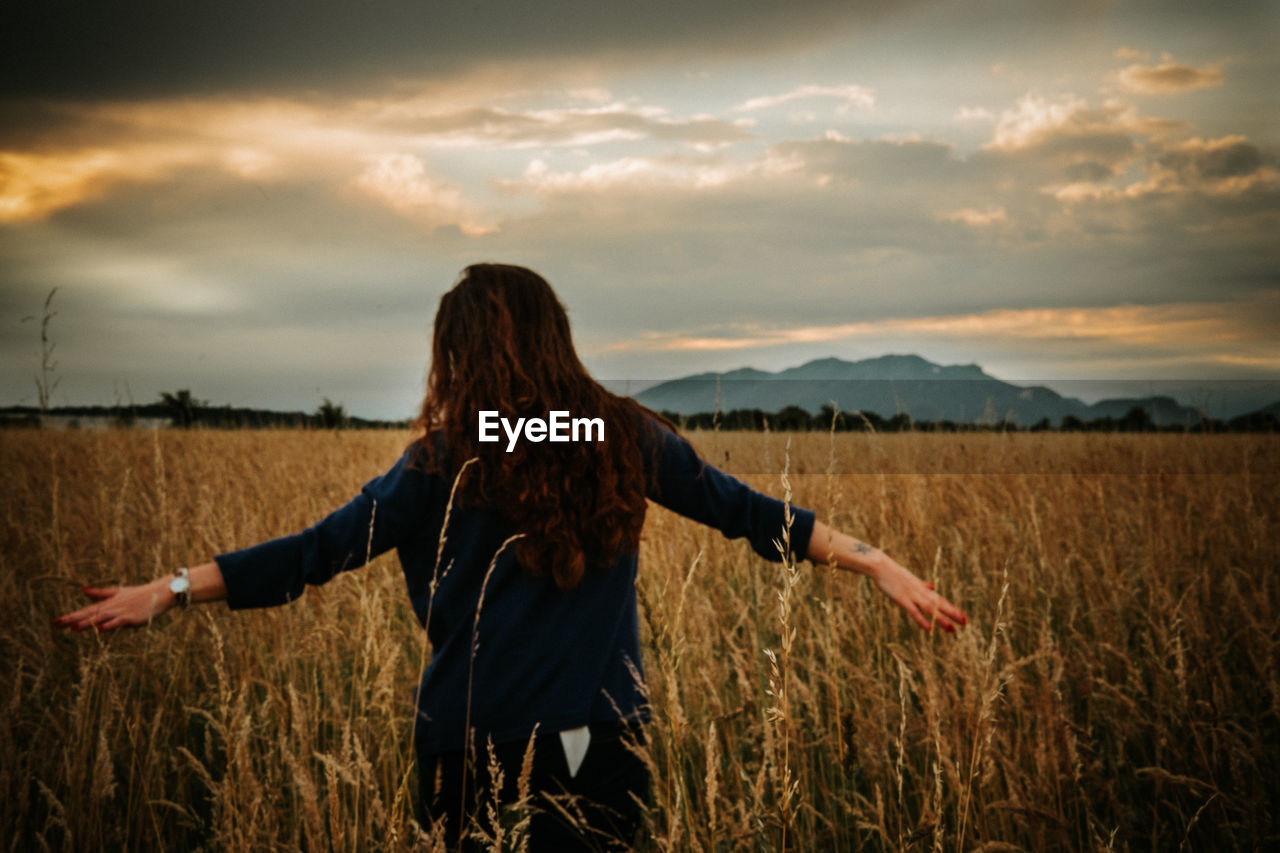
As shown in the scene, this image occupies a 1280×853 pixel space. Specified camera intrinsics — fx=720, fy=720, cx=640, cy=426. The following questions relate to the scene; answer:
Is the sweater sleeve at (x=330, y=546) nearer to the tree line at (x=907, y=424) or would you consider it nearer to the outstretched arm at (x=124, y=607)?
the outstretched arm at (x=124, y=607)

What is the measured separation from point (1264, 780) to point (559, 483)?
242 cm

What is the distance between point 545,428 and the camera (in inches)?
69.3

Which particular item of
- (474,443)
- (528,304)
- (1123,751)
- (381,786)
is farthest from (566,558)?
(1123,751)

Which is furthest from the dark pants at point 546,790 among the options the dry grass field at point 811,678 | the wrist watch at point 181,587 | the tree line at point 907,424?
the tree line at point 907,424

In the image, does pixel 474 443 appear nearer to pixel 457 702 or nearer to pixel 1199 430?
pixel 457 702

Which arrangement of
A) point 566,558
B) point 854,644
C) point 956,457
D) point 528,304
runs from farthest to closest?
point 956,457 < point 854,644 < point 528,304 < point 566,558

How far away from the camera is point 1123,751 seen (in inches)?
99.3

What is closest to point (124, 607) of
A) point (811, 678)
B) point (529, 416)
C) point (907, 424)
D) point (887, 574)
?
point (529, 416)

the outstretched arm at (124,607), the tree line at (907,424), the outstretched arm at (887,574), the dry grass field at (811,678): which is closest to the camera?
the outstretched arm at (124,607)

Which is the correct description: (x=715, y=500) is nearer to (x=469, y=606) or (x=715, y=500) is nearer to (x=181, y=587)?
(x=469, y=606)

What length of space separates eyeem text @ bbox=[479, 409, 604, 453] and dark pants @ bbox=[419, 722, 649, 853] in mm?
703

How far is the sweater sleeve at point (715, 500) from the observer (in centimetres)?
197

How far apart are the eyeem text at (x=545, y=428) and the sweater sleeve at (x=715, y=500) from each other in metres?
0.22

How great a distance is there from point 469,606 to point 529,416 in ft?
1.61
